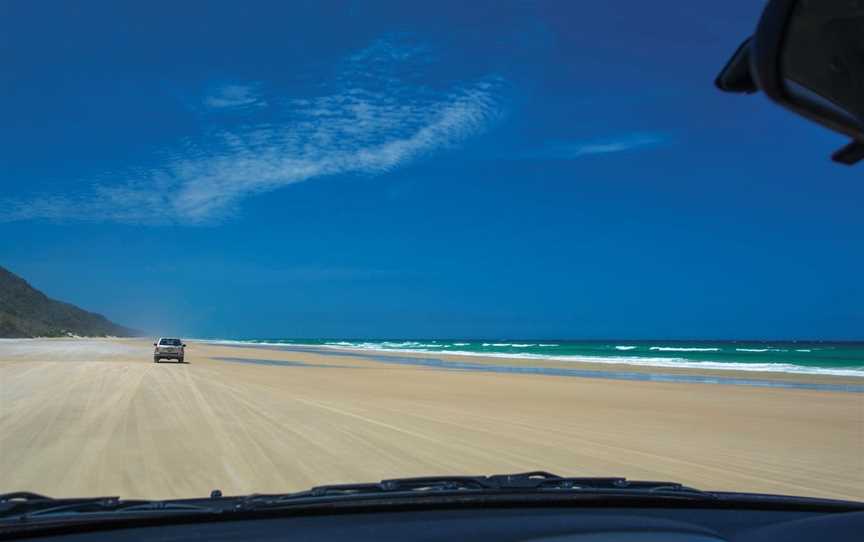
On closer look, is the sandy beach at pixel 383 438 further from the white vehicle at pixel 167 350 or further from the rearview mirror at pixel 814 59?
the white vehicle at pixel 167 350

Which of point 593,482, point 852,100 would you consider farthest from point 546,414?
point 852,100

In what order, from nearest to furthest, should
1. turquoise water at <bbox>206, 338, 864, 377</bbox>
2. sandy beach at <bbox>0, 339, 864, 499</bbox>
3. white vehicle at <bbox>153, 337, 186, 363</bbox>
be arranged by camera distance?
1. sandy beach at <bbox>0, 339, 864, 499</bbox>
2. white vehicle at <bbox>153, 337, 186, 363</bbox>
3. turquoise water at <bbox>206, 338, 864, 377</bbox>

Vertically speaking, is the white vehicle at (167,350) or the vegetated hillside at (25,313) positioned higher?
the vegetated hillside at (25,313)

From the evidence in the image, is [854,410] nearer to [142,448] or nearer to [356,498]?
[142,448]

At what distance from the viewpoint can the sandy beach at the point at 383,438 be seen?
8.33 m

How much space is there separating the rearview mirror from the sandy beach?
6830mm

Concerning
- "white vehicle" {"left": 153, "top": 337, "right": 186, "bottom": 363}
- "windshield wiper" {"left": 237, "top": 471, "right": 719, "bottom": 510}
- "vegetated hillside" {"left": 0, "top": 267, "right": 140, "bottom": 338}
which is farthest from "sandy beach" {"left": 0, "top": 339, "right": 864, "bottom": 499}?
"vegetated hillside" {"left": 0, "top": 267, "right": 140, "bottom": 338}

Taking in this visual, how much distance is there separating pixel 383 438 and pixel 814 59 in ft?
35.2

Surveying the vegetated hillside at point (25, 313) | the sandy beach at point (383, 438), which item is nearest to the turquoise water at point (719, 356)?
the sandy beach at point (383, 438)

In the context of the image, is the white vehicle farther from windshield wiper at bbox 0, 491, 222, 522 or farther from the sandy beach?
windshield wiper at bbox 0, 491, 222, 522

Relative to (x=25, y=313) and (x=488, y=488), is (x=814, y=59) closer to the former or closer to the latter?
(x=488, y=488)

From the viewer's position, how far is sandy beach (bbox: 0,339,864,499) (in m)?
8.33

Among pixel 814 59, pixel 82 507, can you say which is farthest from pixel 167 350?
pixel 814 59

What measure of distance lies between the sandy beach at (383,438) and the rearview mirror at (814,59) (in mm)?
6830
